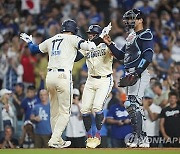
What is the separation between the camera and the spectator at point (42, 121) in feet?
57.9

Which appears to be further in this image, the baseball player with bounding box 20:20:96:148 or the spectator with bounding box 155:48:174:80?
the spectator with bounding box 155:48:174:80

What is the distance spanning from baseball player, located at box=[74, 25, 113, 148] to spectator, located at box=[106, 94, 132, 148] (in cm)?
232

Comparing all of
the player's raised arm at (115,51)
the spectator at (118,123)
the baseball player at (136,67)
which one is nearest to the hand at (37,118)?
the spectator at (118,123)

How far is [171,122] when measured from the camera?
17.2 m

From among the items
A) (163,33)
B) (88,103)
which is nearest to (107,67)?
(88,103)

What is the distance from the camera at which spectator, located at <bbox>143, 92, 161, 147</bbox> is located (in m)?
17.5

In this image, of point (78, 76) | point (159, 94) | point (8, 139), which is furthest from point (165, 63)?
point (8, 139)

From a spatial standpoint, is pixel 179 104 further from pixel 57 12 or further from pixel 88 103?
pixel 57 12

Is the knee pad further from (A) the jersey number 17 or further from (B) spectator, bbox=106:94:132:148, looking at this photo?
(B) spectator, bbox=106:94:132:148

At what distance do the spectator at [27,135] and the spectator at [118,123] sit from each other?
5.44ft

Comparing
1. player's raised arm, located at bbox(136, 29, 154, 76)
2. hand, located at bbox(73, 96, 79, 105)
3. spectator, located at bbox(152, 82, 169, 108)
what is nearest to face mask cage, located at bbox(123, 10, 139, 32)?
player's raised arm, located at bbox(136, 29, 154, 76)

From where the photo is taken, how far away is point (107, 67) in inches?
598

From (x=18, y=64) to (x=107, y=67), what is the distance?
6.46m

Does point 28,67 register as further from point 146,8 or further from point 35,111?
point 146,8
